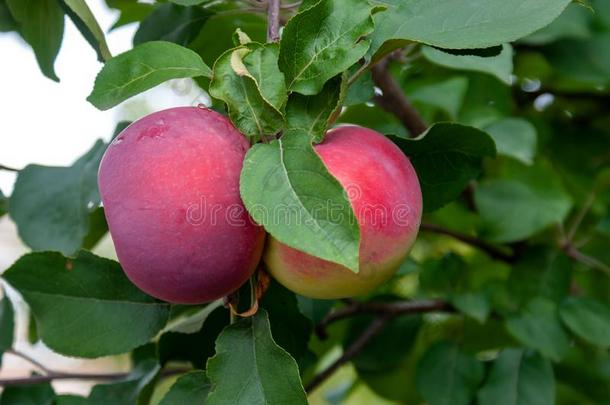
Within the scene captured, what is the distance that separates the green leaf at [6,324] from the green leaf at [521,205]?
0.71 metres

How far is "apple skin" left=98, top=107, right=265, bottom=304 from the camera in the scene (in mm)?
596

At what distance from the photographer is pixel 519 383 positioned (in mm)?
1062

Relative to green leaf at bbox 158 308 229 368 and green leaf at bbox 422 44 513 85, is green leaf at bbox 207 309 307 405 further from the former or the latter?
green leaf at bbox 422 44 513 85

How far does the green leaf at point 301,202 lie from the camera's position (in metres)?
0.53

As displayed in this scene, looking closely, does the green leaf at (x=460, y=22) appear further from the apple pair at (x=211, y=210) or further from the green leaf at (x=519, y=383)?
the green leaf at (x=519, y=383)

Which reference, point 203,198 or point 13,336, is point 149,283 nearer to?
point 203,198

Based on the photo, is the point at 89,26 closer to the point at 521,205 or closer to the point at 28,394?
the point at 28,394

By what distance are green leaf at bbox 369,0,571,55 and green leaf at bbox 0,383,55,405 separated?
66 centimetres

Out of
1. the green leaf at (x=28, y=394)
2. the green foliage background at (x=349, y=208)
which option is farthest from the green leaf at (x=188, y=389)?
the green leaf at (x=28, y=394)

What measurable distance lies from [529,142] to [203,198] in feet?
2.23

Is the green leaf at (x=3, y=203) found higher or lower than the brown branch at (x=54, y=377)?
higher

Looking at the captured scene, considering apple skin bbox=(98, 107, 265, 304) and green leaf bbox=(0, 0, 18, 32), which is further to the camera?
green leaf bbox=(0, 0, 18, 32)

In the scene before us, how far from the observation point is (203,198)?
593 mm

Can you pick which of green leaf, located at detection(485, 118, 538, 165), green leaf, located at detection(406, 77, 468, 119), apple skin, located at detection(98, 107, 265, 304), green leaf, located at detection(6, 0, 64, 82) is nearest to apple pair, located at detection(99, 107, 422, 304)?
apple skin, located at detection(98, 107, 265, 304)
